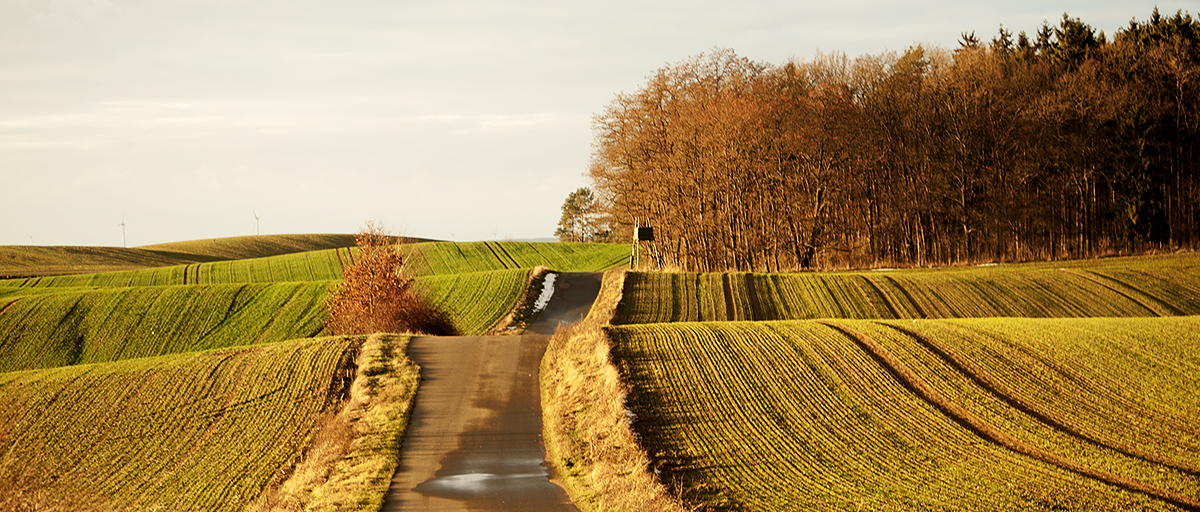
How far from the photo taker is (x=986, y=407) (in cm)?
1783

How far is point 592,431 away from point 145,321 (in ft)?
91.5

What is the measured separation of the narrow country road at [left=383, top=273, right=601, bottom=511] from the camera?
43.0 ft

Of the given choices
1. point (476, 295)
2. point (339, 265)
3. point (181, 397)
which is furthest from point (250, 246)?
point (181, 397)

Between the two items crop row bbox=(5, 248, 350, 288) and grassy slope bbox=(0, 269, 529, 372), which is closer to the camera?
grassy slope bbox=(0, 269, 529, 372)

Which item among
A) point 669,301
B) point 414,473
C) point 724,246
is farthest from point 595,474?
point 724,246

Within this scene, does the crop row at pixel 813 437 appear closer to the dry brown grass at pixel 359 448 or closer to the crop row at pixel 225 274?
the dry brown grass at pixel 359 448

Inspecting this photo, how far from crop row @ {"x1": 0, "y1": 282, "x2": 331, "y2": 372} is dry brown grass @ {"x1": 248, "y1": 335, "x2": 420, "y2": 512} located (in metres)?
14.9

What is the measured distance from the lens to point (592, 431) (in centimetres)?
1628

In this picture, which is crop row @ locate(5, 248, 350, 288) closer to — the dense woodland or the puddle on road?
the dense woodland

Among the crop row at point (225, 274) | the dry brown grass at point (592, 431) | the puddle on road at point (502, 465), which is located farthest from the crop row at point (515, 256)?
the puddle on road at point (502, 465)

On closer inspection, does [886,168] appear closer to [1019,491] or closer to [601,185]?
[601,185]

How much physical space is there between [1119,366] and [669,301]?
1753 cm

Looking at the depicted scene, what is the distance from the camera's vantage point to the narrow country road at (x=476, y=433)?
13102 mm

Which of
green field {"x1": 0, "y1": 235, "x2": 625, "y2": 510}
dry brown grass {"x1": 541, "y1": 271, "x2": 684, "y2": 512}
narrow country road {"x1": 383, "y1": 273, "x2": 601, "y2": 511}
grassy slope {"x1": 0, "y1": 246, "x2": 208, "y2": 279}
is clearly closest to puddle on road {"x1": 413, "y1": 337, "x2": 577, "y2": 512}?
narrow country road {"x1": 383, "y1": 273, "x2": 601, "y2": 511}
